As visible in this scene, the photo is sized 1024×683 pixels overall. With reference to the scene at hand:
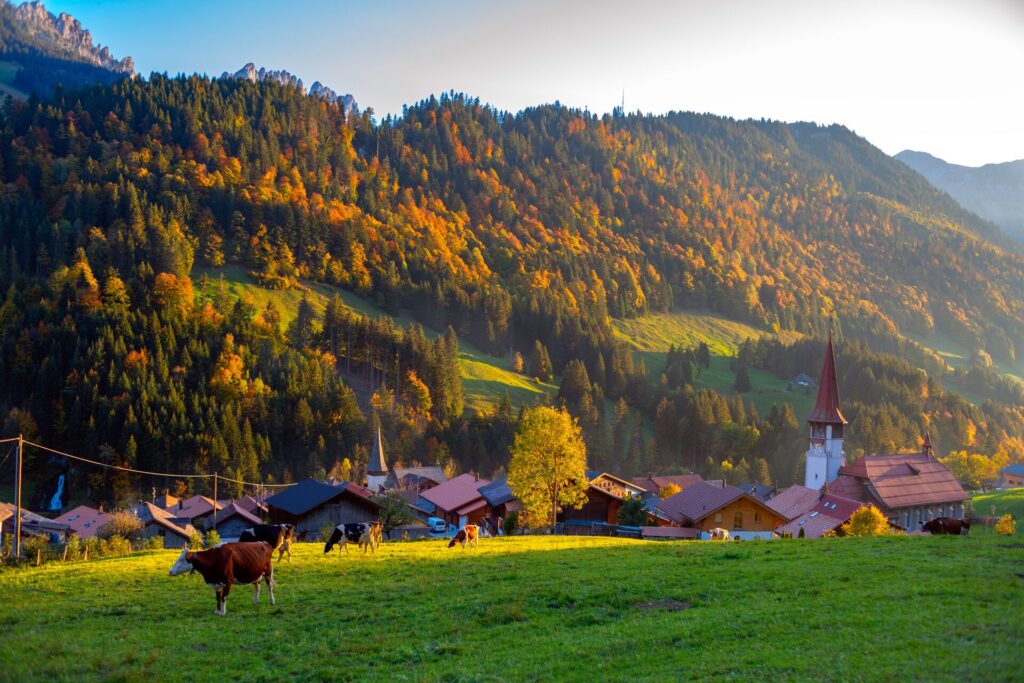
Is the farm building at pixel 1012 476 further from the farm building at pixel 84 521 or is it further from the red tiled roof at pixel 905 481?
the farm building at pixel 84 521

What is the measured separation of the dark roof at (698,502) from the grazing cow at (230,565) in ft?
173

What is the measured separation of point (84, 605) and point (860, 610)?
20.4 meters

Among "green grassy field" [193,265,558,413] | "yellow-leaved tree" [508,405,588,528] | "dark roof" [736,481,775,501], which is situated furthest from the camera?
"green grassy field" [193,265,558,413]

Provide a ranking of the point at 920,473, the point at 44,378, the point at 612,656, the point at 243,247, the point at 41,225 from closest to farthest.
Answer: the point at 612,656
the point at 920,473
the point at 44,378
the point at 41,225
the point at 243,247

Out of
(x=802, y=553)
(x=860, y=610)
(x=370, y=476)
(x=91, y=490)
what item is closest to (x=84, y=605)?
(x=860, y=610)

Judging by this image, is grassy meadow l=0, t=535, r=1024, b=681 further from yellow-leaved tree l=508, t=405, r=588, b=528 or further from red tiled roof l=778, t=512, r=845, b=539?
red tiled roof l=778, t=512, r=845, b=539

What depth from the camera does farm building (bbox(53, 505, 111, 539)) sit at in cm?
7606

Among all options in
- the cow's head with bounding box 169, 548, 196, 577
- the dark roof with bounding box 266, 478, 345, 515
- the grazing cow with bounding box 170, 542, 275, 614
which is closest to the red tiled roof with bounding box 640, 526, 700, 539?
the dark roof with bounding box 266, 478, 345, 515

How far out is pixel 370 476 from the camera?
108 metres

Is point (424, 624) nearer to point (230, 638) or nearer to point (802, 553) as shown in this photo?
point (230, 638)

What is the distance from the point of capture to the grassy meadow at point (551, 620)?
594 inches

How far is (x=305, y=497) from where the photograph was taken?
68875mm

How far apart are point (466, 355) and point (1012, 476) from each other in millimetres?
110942

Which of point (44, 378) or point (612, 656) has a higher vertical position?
point (44, 378)
